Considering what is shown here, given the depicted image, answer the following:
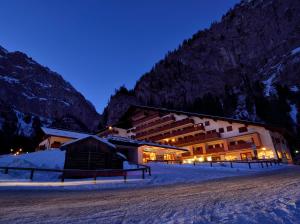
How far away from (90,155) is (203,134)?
29.9 m

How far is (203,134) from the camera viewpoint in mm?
46875

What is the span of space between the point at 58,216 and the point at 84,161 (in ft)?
62.4

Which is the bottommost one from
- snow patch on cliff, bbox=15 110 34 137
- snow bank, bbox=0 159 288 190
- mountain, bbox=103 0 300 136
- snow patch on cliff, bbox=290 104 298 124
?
snow bank, bbox=0 159 288 190

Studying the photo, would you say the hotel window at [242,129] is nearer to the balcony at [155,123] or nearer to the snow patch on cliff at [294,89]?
the balcony at [155,123]

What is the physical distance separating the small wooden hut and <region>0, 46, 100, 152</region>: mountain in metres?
86.7

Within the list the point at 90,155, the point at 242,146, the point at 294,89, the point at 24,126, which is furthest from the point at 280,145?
the point at 24,126

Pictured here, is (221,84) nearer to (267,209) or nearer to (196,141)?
(196,141)

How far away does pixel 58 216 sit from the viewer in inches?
207

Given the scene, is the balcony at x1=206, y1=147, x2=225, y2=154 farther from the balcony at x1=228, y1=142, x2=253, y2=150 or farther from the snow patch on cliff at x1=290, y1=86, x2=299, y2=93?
the snow patch on cliff at x1=290, y1=86, x2=299, y2=93

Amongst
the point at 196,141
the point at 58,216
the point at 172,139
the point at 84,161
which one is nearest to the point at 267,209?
the point at 58,216

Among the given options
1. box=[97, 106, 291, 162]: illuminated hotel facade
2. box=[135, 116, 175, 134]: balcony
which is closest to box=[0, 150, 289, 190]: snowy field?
box=[97, 106, 291, 162]: illuminated hotel facade

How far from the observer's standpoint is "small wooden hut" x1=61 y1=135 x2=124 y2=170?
74.3 feet

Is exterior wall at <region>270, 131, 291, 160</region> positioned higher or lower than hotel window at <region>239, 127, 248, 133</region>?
lower

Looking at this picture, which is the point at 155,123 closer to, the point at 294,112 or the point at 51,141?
the point at 51,141
